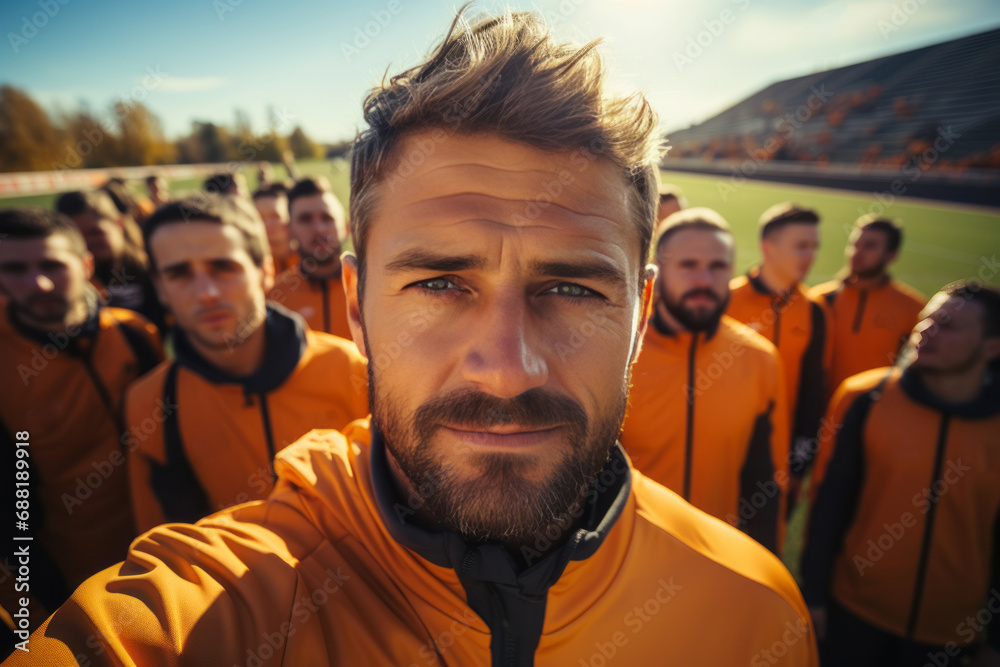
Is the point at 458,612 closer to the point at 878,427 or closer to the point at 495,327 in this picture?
the point at 495,327

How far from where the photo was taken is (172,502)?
2.39 metres

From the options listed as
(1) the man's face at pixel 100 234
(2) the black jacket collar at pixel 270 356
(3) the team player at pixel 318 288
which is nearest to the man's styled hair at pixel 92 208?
(1) the man's face at pixel 100 234

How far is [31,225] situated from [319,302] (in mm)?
2140

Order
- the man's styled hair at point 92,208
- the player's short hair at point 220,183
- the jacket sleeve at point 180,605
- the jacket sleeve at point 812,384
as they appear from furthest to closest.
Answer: the player's short hair at point 220,183 < the man's styled hair at point 92,208 < the jacket sleeve at point 812,384 < the jacket sleeve at point 180,605

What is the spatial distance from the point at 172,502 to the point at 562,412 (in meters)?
2.42

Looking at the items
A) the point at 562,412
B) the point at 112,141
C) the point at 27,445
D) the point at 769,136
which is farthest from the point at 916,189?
the point at 112,141

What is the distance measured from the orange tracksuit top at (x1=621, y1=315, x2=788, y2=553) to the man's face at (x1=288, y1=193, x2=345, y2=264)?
360 cm

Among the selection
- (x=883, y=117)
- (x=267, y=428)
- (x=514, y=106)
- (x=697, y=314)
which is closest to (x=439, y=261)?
(x=514, y=106)

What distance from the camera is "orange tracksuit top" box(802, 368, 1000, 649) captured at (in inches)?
103

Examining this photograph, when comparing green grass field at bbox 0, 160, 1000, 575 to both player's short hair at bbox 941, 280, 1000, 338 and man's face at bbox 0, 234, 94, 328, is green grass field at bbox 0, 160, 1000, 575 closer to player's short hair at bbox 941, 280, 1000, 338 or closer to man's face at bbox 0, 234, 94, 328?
player's short hair at bbox 941, 280, 1000, 338

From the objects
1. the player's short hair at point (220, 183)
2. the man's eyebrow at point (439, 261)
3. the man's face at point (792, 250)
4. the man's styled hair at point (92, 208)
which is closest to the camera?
the man's eyebrow at point (439, 261)

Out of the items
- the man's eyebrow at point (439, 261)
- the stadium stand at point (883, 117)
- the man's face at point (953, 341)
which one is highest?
the stadium stand at point (883, 117)

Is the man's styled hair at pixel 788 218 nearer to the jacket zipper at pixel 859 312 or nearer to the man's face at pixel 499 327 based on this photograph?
the jacket zipper at pixel 859 312

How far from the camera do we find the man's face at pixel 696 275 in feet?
10.4
